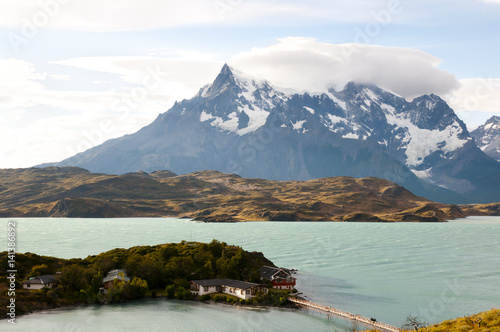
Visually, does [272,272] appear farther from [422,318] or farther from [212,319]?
[422,318]

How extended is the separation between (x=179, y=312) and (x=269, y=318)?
17106mm

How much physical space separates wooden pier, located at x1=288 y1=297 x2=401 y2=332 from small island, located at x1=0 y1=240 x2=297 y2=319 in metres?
3.09

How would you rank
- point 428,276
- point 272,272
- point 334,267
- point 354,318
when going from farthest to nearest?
point 334,267 < point 428,276 < point 272,272 < point 354,318

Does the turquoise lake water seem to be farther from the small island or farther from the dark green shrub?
the small island

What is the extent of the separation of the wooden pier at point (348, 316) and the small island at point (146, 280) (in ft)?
10.1

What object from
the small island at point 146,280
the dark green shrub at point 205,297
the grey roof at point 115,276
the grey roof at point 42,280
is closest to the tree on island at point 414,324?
the small island at point 146,280

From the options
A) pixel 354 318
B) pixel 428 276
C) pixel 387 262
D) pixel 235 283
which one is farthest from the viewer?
pixel 387 262

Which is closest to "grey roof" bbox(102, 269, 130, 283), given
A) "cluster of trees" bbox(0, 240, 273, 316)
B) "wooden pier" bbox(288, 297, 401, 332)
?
"cluster of trees" bbox(0, 240, 273, 316)

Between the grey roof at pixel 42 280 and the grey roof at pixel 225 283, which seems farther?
the grey roof at pixel 225 283

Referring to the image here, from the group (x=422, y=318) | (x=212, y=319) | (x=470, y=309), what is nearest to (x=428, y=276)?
(x=470, y=309)

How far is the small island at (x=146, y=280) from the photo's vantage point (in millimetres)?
95500

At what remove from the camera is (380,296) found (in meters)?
107

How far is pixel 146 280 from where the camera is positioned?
105875 millimetres

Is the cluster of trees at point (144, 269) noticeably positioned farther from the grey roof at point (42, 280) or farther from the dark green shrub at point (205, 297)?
the dark green shrub at point (205, 297)
